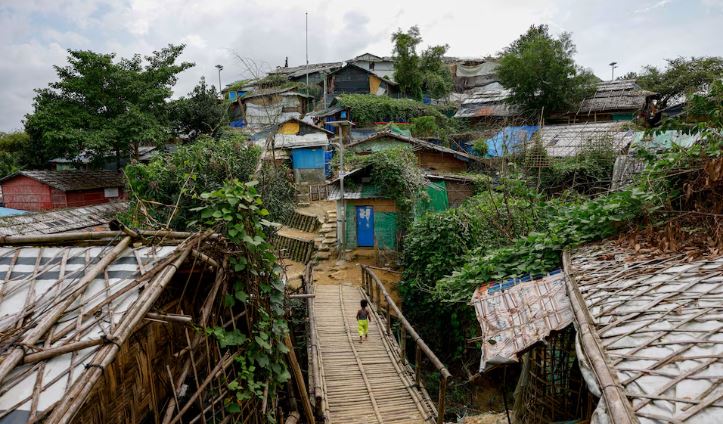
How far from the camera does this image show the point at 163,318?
10.5 ft

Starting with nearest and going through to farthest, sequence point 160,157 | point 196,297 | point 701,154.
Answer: point 196,297 < point 701,154 < point 160,157

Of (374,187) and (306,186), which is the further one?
(306,186)

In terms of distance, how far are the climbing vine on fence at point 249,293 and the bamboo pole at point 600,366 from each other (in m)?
3.14

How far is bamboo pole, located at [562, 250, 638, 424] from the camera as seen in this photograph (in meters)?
2.43

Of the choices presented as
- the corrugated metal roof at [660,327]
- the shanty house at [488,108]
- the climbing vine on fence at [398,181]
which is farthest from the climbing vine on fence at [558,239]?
the shanty house at [488,108]

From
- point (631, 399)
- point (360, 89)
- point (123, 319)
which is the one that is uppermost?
point (360, 89)

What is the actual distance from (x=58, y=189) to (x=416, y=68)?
2628 cm

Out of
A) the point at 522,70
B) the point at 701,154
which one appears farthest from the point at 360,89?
the point at 701,154

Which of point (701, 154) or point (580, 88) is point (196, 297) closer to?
point (701, 154)

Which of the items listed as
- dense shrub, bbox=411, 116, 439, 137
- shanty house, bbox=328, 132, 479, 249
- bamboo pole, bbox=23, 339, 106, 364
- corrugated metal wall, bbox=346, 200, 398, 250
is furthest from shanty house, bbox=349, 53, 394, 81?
bamboo pole, bbox=23, 339, 106, 364

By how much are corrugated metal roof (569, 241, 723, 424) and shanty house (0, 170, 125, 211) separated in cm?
2181

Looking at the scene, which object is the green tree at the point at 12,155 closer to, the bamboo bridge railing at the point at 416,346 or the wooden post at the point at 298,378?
the bamboo bridge railing at the point at 416,346

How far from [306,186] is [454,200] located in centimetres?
877

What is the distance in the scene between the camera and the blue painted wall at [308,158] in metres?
23.8
